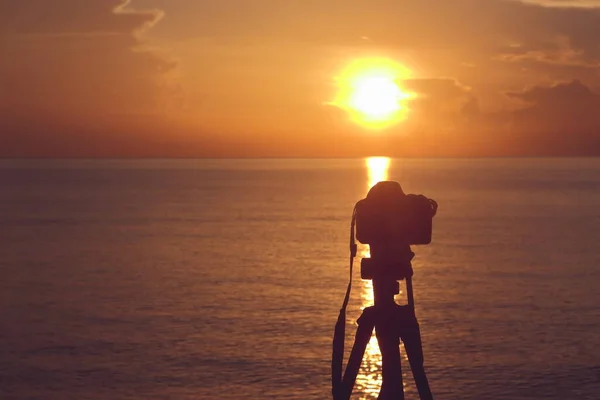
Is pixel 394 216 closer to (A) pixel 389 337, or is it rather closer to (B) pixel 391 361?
(A) pixel 389 337

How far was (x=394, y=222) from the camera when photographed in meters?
4.54

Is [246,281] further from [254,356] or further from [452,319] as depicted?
[254,356]

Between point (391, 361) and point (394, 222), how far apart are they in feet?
2.68

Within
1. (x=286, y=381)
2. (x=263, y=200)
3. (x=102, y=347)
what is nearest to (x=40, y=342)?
(x=102, y=347)

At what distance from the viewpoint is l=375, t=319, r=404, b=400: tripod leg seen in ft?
15.5

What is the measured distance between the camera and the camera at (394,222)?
4.52 m

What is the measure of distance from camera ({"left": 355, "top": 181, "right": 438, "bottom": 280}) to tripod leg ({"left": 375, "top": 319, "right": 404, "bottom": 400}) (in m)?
0.33

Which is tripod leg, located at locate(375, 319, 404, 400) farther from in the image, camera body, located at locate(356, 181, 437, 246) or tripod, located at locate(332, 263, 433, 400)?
camera body, located at locate(356, 181, 437, 246)

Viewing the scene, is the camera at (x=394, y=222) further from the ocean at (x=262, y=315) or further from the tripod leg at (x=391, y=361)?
the ocean at (x=262, y=315)

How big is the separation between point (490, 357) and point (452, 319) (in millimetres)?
5457

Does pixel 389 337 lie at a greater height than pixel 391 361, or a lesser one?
greater

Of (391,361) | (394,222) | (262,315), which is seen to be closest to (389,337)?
(391,361)

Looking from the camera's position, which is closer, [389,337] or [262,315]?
[389,337]

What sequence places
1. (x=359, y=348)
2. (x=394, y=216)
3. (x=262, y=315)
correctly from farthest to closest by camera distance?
(x=262, y=315)
(x=359, y=348)
(x=394, y=216)
